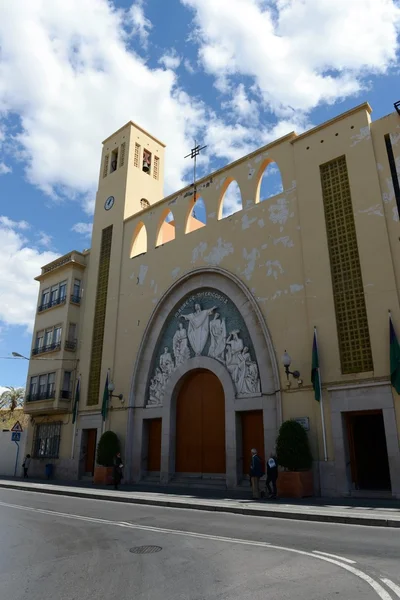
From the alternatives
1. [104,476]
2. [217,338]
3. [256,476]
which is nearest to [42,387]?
[104,476]

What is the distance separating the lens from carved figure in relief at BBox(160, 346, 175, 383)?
22062 mm

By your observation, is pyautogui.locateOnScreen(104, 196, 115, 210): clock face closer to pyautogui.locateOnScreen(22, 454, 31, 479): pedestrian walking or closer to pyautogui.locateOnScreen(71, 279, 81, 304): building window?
pyautogui.locateOnScreen(71, 279, 81, 304): building window

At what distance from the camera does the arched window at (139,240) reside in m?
27.0

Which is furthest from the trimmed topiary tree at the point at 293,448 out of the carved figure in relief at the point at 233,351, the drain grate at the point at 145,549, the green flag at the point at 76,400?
the green flag at the point at 76,400

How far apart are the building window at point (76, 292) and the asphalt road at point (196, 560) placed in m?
18.9

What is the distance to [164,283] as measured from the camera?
2366 centimetres

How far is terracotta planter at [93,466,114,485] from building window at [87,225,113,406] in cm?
428

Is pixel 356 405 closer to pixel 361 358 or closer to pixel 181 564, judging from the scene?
pixel 361 358

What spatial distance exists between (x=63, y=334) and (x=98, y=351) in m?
2.86

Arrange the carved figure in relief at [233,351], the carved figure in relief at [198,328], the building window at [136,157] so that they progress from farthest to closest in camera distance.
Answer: the building window at [136,157] < the carved figure in relief at [198,328] < the carved figure in relief at [233,351]

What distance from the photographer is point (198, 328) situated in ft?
69.9

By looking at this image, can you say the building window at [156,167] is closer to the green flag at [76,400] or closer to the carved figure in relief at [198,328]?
the carved figure in relief at [198,328]

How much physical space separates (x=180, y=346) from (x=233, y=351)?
3.40 meters

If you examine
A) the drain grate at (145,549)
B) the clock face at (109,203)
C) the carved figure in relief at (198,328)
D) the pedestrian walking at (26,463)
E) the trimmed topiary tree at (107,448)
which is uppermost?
the clock face at (109,203)
